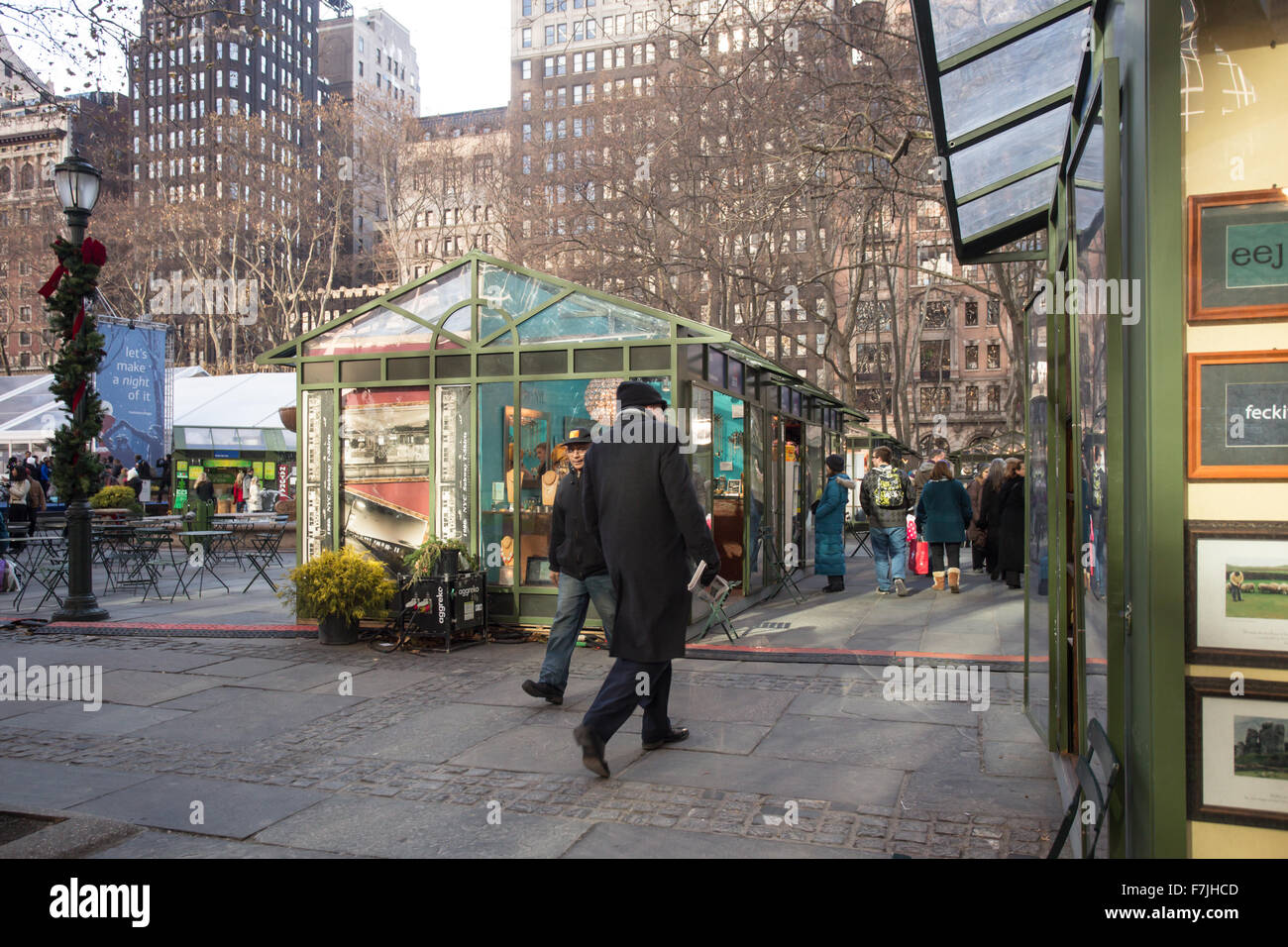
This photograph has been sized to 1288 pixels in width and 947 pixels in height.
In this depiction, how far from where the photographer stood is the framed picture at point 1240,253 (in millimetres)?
2604

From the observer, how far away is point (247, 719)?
6.41m

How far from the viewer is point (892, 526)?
1271 centimetres

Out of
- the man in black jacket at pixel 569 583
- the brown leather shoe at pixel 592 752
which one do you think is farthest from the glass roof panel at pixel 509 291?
the brown leather shoe at pixel 592 752

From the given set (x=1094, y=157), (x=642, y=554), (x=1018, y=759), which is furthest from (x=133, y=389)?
(x=1094, y=157)

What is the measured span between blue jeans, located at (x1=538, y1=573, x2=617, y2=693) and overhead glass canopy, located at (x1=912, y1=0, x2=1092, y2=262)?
11.1 feet

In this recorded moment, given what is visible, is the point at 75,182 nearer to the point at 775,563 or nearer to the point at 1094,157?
the point at 775,563

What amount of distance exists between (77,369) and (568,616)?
25.5ft

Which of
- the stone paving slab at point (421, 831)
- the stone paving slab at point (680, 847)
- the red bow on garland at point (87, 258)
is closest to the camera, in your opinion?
the stone paving slab at point (680, 847)

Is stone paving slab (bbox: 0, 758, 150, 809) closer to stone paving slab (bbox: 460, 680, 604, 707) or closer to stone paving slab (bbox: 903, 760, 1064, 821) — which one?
stone paving slab (bbox: 460, 680, 604, 707)

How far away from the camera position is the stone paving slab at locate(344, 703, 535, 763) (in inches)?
219

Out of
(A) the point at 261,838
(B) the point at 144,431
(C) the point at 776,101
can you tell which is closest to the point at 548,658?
(A) the point at 261,838

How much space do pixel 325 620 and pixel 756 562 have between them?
577 cm

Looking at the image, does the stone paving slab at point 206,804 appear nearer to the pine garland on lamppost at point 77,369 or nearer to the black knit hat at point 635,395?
the black knit hat at point 635,395

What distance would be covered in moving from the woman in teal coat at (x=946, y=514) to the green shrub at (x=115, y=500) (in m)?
14.9
